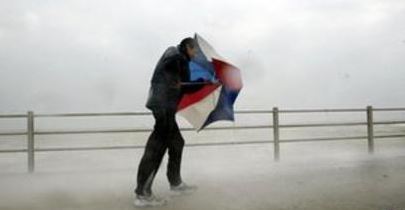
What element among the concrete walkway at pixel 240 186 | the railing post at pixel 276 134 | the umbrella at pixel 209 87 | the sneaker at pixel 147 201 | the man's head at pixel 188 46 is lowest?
the concrete walkway at pixel 240 186

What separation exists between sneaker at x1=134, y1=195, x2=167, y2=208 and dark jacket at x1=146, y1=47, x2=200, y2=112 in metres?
0.83

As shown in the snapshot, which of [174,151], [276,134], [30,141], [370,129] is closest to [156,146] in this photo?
[174,151]

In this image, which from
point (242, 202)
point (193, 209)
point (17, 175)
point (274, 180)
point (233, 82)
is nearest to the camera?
point (193, 209)

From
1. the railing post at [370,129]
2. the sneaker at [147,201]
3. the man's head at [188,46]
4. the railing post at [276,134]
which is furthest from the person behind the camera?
the railing post at [370,129]

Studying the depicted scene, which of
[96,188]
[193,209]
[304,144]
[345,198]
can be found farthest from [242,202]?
[304,144]

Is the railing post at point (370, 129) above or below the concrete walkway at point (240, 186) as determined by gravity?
above

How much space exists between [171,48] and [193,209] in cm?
154

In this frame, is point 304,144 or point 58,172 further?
point 304,144

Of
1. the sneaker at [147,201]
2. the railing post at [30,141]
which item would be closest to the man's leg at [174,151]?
the sneaker at [147,201]

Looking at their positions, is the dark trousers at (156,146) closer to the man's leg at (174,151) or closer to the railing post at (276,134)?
the man's leg at (174,151)

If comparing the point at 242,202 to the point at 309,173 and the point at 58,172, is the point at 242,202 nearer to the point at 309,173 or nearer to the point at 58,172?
the point at 309,173

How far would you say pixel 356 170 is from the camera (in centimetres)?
725

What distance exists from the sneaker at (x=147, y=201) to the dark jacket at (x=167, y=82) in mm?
830

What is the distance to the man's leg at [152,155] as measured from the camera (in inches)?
197
